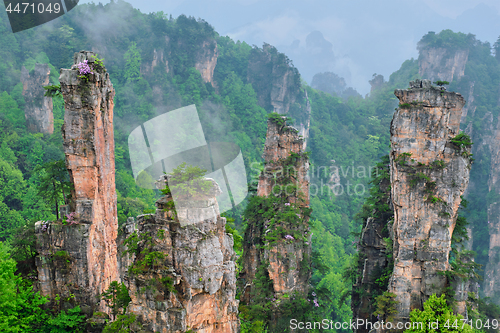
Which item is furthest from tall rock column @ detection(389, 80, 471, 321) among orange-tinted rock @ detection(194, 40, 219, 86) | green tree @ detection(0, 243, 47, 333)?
orange-tinted rock @ detection(194, 40, 219, 86)

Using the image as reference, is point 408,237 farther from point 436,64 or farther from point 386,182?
point 436,64

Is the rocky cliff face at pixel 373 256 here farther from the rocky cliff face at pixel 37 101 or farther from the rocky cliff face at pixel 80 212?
the rocky cliff face at pixel 37 101

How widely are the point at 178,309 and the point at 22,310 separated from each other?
7.24 meters

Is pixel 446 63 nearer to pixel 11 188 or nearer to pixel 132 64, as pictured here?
pixel 132 64

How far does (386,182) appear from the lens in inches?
990

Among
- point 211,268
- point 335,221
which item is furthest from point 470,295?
point 335,221

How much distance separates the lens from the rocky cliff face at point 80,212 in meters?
15.9

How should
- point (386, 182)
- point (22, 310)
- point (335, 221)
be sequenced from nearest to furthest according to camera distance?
point (22, 310), point (386, 182), point (335, 221)

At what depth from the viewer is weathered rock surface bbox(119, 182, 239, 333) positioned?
10578 millimetres

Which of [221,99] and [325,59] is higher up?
[325,59]

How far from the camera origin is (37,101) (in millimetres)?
44250

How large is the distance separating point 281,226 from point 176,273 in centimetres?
1356

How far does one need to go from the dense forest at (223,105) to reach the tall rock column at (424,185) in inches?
694

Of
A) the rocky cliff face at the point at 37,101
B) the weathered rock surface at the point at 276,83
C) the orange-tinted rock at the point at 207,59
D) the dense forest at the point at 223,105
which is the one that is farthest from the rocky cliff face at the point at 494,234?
the rocky cliff face at the point at 37,101
